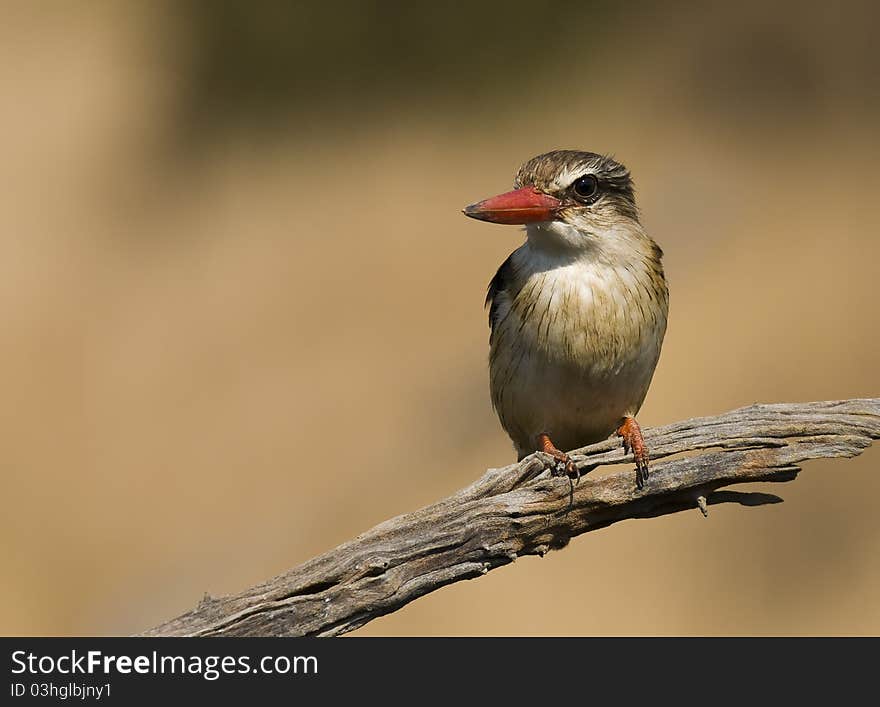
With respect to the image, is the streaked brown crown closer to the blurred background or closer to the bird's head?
the bird's head

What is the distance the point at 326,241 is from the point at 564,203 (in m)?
4.76

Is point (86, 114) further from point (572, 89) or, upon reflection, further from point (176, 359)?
point (572, 89)

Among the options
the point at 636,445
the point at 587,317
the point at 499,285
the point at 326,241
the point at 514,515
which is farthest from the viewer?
the point at 326,241

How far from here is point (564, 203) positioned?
4.02 m

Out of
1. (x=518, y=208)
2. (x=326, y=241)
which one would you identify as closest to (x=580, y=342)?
(x=518, y=208)

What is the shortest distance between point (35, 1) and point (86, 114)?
33.8 inches

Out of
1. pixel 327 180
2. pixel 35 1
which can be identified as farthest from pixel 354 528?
pixel 35 1

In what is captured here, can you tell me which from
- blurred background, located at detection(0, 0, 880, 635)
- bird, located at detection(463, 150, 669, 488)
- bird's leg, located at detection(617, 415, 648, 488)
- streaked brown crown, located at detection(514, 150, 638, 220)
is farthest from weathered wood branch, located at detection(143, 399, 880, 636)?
blurred background, located at detection(0, 0, 880, 635)

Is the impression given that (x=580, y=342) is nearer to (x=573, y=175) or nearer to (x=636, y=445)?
(x=636, y=445)

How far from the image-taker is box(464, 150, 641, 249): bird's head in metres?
3.93

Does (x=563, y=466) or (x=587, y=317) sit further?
(x=587, y=317)

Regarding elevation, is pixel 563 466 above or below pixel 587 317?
below

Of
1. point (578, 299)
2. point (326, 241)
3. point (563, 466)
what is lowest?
point (563, 466)

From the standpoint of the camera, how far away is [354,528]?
7520 millimetres
